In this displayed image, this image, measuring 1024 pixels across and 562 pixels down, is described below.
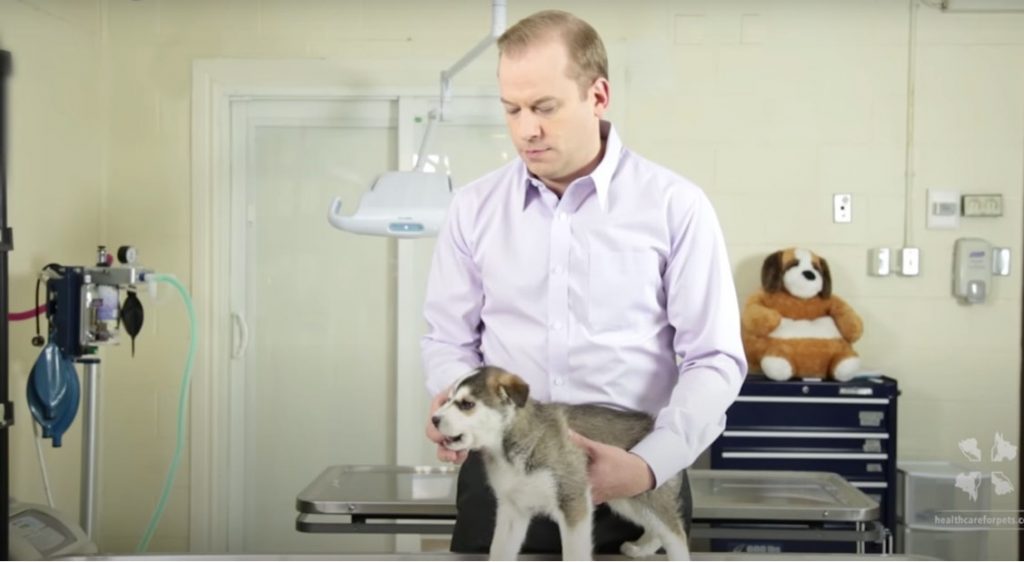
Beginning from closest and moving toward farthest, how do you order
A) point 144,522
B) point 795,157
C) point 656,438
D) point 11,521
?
point 656,438 → point 11,521 → point 795,157 → point 144,522

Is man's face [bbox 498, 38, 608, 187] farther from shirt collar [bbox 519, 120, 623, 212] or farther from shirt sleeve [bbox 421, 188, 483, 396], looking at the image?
shirt sleeve [bbox 421, 188, 483, 396]

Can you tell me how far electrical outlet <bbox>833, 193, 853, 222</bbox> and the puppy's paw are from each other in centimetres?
84

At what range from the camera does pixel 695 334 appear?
1590 mm

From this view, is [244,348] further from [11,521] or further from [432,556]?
[432,556]

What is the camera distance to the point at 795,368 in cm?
221

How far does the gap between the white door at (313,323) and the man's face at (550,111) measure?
66 cm

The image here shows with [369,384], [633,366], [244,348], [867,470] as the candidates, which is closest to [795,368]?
[867,470]

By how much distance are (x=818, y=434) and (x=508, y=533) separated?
0.87m

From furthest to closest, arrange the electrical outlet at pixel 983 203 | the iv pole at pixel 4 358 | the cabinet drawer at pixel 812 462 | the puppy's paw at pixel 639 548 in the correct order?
the cabinet drawer at pixel 812 462
the electrical outlet at pixel 983 203
the iv pole at pixel 4 358
the puppy's paw at pixel 639 548

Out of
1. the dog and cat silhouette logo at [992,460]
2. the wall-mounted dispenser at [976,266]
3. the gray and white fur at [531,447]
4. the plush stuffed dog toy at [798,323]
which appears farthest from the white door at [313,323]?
the dog and cat silhouette logo at [992,460]

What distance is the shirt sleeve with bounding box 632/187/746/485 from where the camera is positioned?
159 centimetres

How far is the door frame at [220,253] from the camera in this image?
2219mm

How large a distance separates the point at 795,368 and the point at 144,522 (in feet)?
4.54

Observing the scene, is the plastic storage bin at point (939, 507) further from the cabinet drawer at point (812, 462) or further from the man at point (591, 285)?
the man at point (591, 285)
